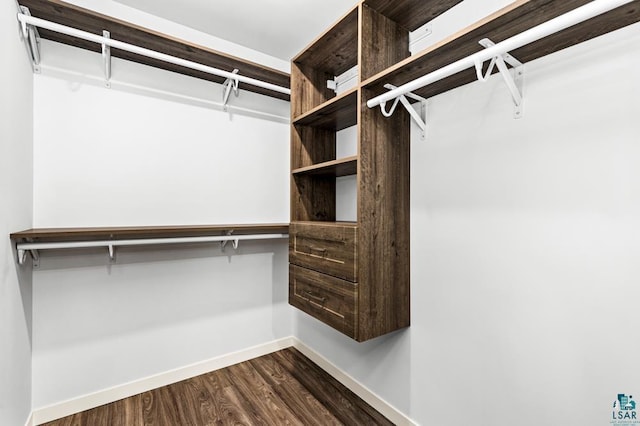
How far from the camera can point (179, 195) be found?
2016 millimetres

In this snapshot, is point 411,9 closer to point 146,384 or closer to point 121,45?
point 121,45

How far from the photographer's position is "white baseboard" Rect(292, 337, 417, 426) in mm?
1670

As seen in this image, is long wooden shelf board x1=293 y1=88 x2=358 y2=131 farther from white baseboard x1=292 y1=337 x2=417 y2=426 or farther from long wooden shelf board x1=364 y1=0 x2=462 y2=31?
white baseboard x1=292 y1=337 x2=417 y2=426

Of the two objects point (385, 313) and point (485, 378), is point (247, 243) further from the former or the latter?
point (485, 378)

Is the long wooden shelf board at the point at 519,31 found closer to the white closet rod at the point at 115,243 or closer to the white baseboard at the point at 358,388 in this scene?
the white closet rod at the point at 115,243

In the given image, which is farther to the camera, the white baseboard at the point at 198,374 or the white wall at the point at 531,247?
the white baseboard at the point at 198,374

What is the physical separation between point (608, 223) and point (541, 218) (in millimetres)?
185

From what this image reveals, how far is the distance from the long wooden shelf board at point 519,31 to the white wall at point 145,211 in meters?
1.35

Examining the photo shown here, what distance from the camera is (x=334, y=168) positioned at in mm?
1752

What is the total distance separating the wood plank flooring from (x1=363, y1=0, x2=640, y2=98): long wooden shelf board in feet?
6.11

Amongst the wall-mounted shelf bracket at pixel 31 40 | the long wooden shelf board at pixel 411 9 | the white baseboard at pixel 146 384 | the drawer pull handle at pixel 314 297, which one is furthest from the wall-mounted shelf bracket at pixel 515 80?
the white baseboard at pixel 146 384

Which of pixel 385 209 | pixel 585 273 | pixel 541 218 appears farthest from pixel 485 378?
pixel 385 209

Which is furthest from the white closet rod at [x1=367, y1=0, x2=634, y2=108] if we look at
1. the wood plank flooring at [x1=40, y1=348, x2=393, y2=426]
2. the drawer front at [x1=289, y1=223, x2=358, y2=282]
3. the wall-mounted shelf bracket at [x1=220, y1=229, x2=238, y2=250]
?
the wood plank flooring at [x1=40, y1=348, x2=393, y2=426]

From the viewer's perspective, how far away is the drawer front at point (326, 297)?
1.46 meters
